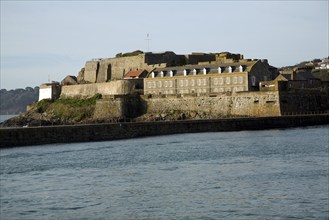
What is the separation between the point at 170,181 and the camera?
23906mm

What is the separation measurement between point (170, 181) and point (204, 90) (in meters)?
41.0

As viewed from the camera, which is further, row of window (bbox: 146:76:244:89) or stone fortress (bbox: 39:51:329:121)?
row of window (bbox: 146:76:244:89)

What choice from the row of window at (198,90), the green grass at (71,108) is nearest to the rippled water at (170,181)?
the row of window at (198,90)

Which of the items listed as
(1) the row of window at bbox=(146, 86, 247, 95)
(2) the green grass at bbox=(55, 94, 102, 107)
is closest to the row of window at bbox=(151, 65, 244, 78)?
(1) the row of window at bbox=(146, 86, 247, 95)

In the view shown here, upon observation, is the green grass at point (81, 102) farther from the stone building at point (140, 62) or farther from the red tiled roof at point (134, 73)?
the stone building at point (140, 62)

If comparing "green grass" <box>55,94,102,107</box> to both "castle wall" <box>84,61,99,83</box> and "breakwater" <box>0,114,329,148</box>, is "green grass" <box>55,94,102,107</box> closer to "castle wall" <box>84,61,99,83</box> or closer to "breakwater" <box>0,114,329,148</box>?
"castle wall" <box>84,61,99,83</box>

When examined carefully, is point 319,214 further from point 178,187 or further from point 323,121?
point 323,121

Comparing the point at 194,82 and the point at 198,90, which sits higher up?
the point at 194,82

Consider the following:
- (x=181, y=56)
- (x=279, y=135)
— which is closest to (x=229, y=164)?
(x=279, y=135)

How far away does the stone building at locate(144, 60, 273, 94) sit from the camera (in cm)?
6088

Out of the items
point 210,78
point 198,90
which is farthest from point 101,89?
point 210,78

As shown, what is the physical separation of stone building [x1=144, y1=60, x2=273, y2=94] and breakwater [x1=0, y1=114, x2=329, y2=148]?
866 cm

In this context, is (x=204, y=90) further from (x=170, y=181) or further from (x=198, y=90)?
(x=170, y=181)

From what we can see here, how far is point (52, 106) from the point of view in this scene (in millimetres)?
80500
